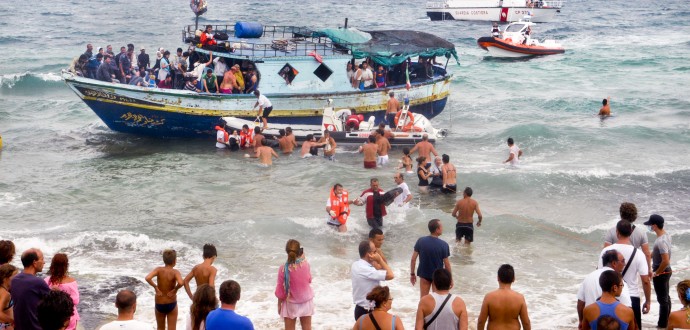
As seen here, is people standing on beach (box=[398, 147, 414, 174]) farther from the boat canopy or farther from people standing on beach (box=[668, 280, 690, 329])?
people standing on beach (box=[668, 280, 690, 329])

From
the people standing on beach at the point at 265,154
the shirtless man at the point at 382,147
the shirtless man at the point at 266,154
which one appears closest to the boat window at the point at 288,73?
the people standing on beach at the point at 265,154

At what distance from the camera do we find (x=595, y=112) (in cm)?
3147

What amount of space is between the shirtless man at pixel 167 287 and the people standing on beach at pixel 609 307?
4.84 m

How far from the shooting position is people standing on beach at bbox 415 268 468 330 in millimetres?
7871

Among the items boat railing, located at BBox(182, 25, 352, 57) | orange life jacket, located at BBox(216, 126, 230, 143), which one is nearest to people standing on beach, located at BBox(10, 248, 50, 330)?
orange life jacket, located at BBox(216, 126, 230, 143)

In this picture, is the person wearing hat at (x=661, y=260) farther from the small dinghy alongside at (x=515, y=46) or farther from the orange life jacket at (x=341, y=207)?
the small dinghy alongside at (x=515, y=46)

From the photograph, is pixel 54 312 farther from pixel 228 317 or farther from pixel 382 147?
pixel 382 147

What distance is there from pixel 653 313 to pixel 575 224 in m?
5.98

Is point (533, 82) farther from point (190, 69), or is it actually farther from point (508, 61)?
point (190, 69)

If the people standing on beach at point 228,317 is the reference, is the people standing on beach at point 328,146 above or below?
below

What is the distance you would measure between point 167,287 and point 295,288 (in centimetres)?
171

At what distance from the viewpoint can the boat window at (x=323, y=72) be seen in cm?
2411

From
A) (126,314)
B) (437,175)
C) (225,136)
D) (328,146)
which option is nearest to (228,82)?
(225,136)

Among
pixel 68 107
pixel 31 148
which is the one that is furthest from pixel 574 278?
pixel 68 107
